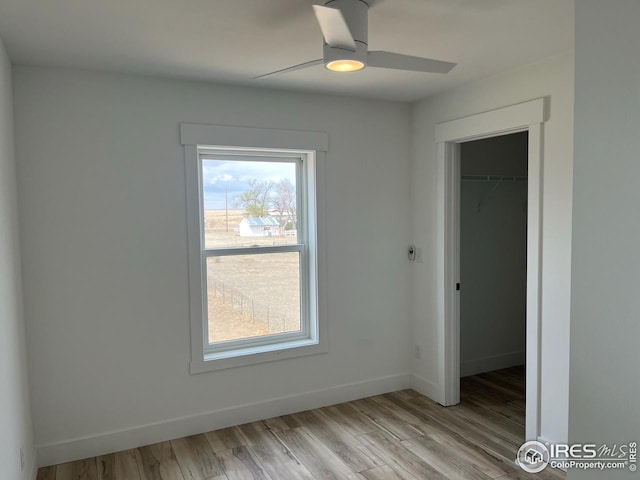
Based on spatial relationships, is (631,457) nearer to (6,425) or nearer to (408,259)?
(6,425)

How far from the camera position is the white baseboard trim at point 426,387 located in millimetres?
3814

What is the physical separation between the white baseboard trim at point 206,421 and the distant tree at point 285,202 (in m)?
1.35

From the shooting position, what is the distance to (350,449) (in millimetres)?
3080

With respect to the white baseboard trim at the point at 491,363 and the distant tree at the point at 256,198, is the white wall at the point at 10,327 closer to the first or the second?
the distant tree at the point at 256,198

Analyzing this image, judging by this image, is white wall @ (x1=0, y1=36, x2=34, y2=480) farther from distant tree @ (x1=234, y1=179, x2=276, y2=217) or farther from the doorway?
the doorway

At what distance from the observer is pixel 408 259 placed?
4.07m

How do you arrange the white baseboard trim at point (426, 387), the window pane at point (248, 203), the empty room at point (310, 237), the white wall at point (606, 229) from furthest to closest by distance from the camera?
the white baseboard trim at point (426, 387)
the window pane at point (248, 203)
the empty room at point (310, 237)
the white wall at point (606, 229)

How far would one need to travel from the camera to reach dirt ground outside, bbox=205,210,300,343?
11.4 ft

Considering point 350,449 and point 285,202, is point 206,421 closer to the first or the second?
point 350,449

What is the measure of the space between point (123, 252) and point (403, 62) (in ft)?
6.81

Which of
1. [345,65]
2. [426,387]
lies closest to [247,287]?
[426,387]

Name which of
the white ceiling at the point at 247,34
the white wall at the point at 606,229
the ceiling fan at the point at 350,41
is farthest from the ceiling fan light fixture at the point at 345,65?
the white wall at the point at 606,229

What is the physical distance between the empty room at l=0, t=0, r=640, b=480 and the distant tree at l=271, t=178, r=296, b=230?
16 mm

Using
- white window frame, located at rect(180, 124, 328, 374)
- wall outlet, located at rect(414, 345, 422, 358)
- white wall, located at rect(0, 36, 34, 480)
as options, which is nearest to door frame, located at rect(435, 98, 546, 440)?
wall outlet, located at rect(414, 345, 422, 358)
